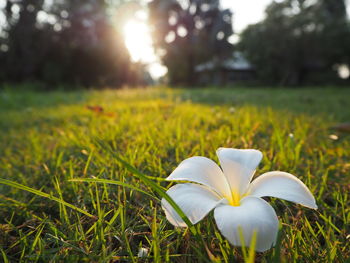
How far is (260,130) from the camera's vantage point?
1795 millimetres

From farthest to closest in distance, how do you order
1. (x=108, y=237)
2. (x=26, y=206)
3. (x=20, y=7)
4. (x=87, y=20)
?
(x=87, y=20) < (x=20, y=7) < (x=26, y=206) < (x=108, y=237)

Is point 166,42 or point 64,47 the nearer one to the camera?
point 64,47

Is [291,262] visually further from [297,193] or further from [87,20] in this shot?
[87,20]

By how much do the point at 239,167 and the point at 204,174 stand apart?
0.09m

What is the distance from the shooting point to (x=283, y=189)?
1.85 ft

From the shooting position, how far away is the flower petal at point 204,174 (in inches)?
23.9

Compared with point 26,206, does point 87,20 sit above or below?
above

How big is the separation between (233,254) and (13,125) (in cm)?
270

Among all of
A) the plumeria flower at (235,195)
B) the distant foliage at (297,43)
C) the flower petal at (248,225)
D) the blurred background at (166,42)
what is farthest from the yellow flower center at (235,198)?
the distant foliage at (297,43)

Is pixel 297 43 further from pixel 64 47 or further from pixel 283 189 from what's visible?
pixel 283 189

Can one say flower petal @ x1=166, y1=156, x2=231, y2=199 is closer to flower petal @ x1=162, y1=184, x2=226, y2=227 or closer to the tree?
flower petal @ x1=162, y1=184, x2=226, y2=227

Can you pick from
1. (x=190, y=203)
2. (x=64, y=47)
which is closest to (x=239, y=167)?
(x=190, y=203)

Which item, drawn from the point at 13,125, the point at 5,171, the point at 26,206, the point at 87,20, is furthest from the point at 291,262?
the point at 87,20

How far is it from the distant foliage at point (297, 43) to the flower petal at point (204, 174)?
19.8m
